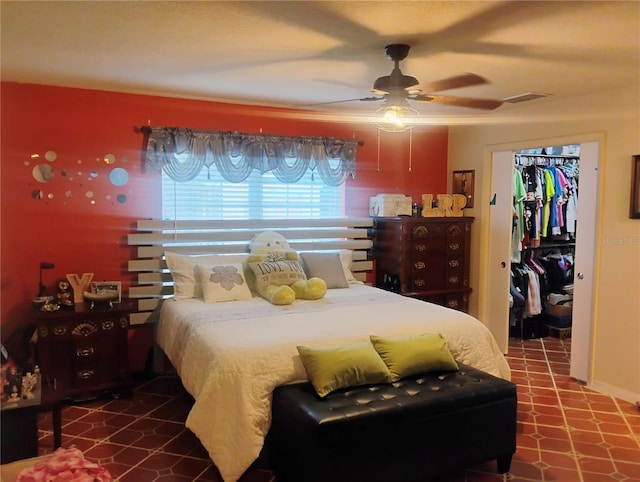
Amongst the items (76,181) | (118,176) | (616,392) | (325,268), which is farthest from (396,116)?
(616,392)

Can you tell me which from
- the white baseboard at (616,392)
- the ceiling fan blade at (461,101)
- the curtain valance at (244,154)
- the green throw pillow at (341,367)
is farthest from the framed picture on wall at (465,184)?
the green throw pillow at (341,367)

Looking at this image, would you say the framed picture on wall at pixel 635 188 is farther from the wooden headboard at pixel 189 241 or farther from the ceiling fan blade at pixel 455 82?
the wooden headboard at pixel 189 241

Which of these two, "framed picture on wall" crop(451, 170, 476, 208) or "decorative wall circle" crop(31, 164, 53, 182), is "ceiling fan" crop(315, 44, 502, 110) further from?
"decorative wall circle" crop(31, 164, 53, 182)

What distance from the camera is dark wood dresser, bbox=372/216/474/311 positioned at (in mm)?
4938

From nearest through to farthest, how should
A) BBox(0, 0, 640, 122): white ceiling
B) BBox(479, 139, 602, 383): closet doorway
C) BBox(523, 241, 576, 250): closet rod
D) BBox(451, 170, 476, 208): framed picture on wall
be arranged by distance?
BBox(0, 0, 640, 122): white ceiling → BBox(479, 139, 602, 383): closet doorway → BBox(451, 170, 476, 208): framed picture on wall → BBox(523, 241, 576, 250): closet rod

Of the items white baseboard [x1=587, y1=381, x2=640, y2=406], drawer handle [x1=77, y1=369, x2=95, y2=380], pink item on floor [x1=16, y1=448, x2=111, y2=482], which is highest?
pink item on floor [x1=16, y1=448, x2=111, y2=482]

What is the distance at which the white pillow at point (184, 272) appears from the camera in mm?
4113

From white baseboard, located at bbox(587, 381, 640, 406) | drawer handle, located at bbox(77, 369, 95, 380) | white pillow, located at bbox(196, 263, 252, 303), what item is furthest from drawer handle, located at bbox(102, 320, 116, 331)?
white baseboard, located at bbox(587, 381, 640, 406)

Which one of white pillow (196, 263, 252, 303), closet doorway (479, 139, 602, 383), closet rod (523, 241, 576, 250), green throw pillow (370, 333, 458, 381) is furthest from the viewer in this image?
closet rod (523, 241, 576, 250)

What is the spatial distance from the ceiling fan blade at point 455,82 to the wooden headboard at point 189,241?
2318 millimetres

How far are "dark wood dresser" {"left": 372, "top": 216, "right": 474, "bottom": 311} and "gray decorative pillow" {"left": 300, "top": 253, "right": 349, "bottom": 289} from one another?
2.20ft

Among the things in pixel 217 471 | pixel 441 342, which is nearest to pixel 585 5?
pixel 441 342

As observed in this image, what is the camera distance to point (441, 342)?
3053 millimetres

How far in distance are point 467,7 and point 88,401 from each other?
3633mm
